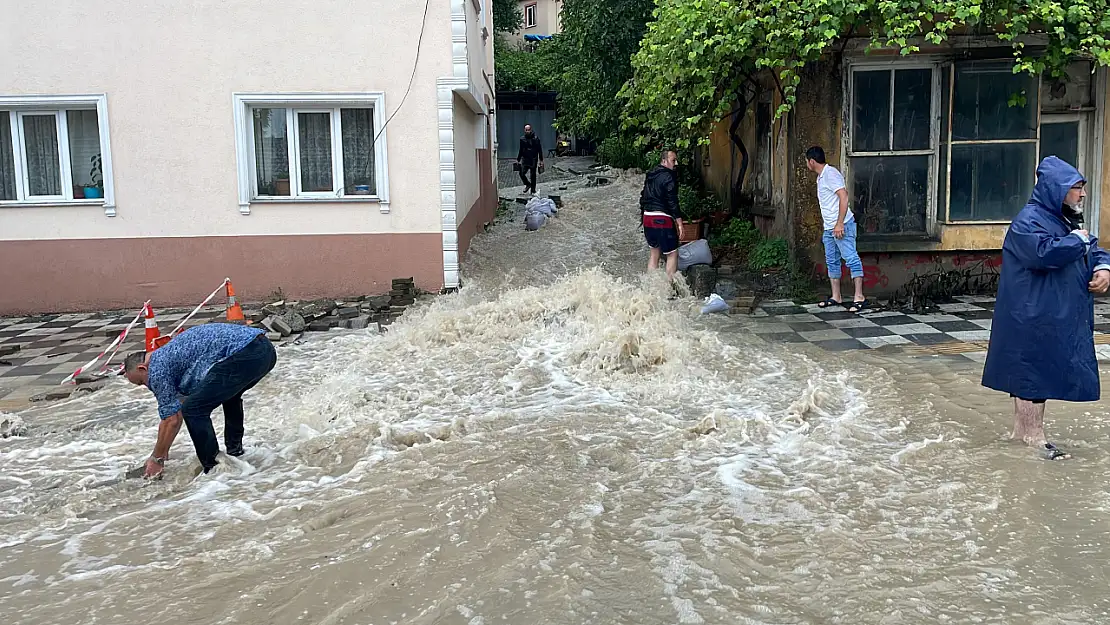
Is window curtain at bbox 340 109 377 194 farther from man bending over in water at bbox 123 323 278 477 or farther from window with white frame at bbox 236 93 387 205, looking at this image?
man bending over in water at bbox 123 323 278 477

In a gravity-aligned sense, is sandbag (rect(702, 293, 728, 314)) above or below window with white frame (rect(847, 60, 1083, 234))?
below

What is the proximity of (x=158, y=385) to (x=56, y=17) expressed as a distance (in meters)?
7.98

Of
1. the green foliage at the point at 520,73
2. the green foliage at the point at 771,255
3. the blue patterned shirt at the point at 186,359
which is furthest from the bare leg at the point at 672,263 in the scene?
the green foliage at the point at 520,73

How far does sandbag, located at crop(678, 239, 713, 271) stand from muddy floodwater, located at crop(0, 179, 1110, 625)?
4216 mm

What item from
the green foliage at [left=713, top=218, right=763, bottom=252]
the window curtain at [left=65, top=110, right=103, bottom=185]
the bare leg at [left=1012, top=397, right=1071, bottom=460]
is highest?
the window curtain at [left=65, top=110, right=103, bottom=185]

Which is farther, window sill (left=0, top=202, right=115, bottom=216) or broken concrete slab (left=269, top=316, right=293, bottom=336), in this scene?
window sill (left=0, top=202, right=115, bottom=216)

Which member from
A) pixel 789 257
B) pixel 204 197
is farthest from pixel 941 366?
pixel 204 197

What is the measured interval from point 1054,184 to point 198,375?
16.4 ft

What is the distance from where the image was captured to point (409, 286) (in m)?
11.6

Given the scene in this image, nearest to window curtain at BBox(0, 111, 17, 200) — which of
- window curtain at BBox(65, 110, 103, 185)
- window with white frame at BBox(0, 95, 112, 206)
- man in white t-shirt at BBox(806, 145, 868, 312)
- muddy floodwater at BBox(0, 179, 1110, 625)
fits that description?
window with white frame at BBox(0, 95, 112, 206)

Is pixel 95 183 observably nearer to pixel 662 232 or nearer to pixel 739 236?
pixel 662 232

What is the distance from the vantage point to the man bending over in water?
17.8ft

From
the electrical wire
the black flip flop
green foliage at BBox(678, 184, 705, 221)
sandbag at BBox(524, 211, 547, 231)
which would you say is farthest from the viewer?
sandbag at BBox(524, 211, 547, 231)

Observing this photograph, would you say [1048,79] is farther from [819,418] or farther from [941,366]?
[819,418]
